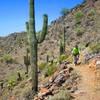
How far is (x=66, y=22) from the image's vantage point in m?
58.9

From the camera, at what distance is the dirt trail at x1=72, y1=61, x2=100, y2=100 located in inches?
572

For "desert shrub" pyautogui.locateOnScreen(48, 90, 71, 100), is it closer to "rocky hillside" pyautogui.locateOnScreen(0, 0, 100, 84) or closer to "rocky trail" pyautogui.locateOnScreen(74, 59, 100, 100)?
"rocky trail" pyautogui.locateOnScreen(74, 59, 100, 100)

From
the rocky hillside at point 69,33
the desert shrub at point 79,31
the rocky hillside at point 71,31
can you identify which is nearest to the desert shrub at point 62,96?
the rocky hillside at point 69,33

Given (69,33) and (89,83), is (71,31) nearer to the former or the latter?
(69,33)

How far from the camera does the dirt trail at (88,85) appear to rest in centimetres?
1454

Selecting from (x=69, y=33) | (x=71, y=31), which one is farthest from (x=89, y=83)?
(x=71, y=31)

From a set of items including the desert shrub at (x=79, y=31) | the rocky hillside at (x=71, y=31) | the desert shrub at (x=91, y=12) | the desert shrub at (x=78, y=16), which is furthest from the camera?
the desert shrub at (x=78, y=16)

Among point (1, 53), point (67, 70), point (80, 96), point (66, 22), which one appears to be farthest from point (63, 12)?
point (80, 96)

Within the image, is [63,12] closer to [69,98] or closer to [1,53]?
[1,53]

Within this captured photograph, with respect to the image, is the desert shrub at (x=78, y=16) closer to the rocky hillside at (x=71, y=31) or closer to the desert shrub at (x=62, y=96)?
the rocky hillside at (x=71, y=31)

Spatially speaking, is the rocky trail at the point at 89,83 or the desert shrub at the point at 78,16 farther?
the desert shrub at the point at 78,16

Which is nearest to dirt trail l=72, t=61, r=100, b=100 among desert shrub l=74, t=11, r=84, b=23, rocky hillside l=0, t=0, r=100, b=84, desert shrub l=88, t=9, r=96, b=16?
rocky hillside l=0, t=0, r=100, b=84

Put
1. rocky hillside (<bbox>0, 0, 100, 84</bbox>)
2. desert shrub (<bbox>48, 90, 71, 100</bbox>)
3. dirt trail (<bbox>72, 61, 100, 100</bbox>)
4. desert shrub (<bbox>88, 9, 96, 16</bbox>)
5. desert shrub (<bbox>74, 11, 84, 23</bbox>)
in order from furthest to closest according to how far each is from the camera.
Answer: desert shrub (<bbox>74, 11, 84, 23</bbox>)
desert shrub (<bbox>88, 9, 96, 16</bbox>)
rocky hillside (<bbox>0, 0, 100, 84</bbox>)
dirt trail (<bbox>72, 61, 100, 100</bbox>)
desert shrub (<bbox>48, 90, 71, 100</bbox>)

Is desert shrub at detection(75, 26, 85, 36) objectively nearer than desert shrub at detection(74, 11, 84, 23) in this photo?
Yes
